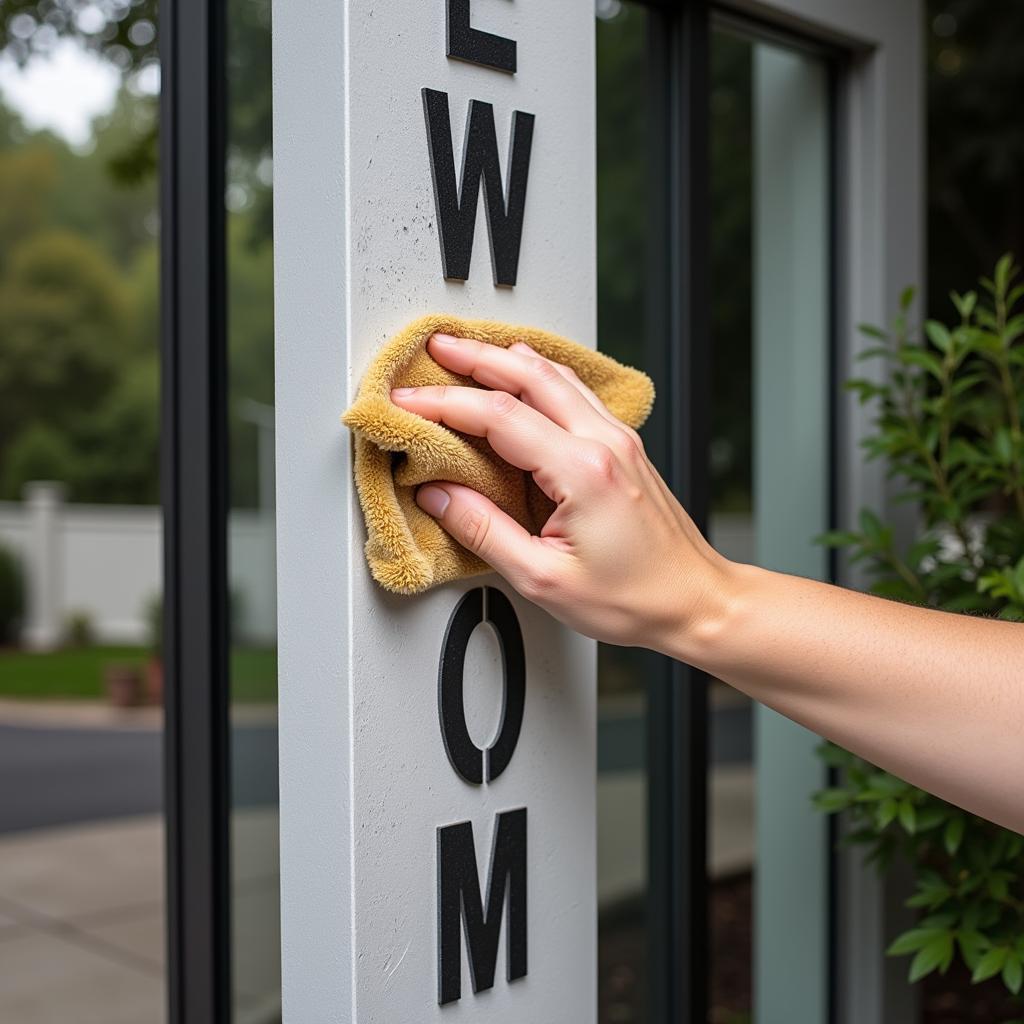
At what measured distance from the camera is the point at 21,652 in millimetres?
10461

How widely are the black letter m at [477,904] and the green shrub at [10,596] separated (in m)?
10.6

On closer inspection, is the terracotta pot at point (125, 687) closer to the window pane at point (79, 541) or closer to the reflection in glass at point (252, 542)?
the window pane at point (79, 541)

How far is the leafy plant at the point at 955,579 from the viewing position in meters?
1.47

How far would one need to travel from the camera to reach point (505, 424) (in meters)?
0.96

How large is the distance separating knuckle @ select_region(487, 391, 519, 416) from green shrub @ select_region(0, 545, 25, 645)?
1078 cm

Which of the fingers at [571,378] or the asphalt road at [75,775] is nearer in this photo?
the fingers at [571,378]

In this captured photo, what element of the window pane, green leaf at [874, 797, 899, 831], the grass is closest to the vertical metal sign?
green leaf at [874, 797, 899, 831]

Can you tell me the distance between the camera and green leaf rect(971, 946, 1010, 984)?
54.4 inches

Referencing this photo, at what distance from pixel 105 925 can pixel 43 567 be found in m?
7.85

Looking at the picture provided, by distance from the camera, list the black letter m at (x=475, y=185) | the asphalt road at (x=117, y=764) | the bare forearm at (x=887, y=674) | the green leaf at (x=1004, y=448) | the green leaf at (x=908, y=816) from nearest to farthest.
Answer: the bare forearm at (x=887, y=674), the black letter m at (x=475, y=185), the green leaf at (x=908, y=816), the green leaf at (x=1004, y=448), the asphalt road at (x=117, y=764)

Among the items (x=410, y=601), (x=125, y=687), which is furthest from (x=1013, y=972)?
(x=125, y=687)

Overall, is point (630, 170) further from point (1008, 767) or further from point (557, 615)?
point (1008, 767)

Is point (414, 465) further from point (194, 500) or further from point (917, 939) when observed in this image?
point (917, 939)

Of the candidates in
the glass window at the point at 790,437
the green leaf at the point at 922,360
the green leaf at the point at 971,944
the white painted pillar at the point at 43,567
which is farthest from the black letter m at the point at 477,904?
the white painted pillar at the point at 43,567
